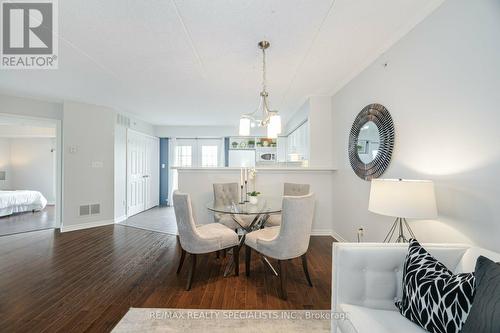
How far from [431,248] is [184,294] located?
1.95 metres

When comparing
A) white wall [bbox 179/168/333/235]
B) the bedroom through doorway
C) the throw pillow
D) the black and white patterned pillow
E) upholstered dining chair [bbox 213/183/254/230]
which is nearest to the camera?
the throw pillow

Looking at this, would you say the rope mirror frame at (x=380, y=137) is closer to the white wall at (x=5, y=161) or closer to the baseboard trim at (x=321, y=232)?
the baseboard trim at (x=321, y=232)

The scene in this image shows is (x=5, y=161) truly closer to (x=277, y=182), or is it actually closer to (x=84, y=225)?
(x=84, y=225)

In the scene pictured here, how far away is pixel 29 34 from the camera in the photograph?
2020 mm

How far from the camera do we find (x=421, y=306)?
1023 mm

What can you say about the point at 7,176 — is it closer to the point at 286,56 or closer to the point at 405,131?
the point at 286,56

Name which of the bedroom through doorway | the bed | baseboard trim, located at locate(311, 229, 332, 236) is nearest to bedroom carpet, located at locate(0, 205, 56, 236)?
the bed

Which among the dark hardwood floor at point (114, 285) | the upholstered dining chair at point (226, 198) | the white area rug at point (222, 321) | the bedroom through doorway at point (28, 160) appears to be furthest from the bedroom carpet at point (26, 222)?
the white area rug at point (222, 321)

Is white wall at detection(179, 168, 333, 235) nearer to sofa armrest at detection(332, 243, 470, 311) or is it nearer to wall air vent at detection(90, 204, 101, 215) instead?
wall air vent at detection(90, 204, 101, 215)

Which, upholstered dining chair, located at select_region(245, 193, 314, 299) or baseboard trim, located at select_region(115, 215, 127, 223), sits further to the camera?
baseboard trim, located at select_region(115, 215, 127, 223)

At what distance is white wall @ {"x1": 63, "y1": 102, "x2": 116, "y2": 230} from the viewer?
4.00 meters

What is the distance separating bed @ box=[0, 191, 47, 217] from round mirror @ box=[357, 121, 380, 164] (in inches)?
292

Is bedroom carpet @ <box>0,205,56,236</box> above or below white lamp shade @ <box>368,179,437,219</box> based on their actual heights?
below

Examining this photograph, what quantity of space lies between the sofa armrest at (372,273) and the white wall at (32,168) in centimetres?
869
